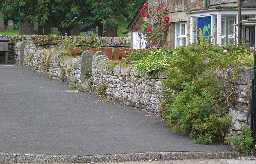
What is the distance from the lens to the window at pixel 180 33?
31.0 m

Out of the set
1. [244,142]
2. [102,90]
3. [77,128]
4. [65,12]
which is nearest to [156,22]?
[102,90]

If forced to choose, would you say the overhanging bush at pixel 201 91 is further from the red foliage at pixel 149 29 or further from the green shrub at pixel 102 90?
the red foliage at pixel 149 29

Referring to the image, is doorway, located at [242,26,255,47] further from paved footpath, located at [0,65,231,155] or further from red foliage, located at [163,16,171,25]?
paved footpath, located at [0,65,231,155]

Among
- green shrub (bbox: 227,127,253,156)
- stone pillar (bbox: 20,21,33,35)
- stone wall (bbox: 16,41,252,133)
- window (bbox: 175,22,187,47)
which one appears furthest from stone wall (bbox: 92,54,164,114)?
stone pillar (bbox: 20,21,33,35)

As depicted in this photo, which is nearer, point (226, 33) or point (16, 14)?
point (226, 33)

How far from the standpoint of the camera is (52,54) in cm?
2472

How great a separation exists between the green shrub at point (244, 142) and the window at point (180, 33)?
68.5 feet

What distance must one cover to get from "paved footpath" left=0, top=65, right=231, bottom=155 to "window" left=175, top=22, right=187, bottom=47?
1349 centimetres

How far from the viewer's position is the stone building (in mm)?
25953

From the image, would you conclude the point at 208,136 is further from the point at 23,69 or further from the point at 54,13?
the point at 54,13

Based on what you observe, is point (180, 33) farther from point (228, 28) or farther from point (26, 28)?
point (26, 28)

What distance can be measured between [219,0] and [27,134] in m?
18.3

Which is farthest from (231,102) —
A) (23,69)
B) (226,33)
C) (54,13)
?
(54,13)

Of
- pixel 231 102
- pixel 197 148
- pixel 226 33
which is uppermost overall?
pixel 226 33
